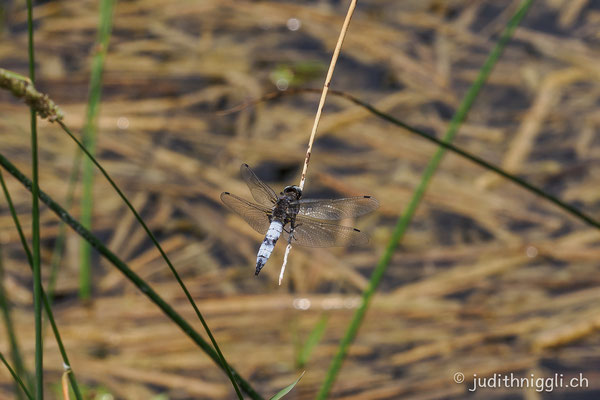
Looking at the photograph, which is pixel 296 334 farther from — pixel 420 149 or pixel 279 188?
pixel 420 149

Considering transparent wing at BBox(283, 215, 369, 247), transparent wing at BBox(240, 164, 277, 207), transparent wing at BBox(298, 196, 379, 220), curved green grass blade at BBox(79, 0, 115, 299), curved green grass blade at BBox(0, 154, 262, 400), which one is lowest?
curved green grass blade at BBox(0, 154, 262, 400)

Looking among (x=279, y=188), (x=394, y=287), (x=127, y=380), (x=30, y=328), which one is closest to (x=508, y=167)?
(x=394, y=287)

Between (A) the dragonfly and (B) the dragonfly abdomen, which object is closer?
(B) the dragonfly abdomen

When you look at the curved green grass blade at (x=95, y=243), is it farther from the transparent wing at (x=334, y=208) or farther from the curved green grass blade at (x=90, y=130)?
the curved green grass blade at (x=90, y=130)

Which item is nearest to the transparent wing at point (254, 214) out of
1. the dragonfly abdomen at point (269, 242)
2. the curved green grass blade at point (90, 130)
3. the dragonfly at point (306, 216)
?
the dragonfly at point (306, 216)

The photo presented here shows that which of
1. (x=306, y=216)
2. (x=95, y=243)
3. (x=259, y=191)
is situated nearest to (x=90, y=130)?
(x=259, y=191)

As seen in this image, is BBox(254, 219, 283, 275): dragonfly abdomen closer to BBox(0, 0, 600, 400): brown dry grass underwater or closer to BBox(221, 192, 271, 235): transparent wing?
BBox(221, 192, 271, 235): transparent wing

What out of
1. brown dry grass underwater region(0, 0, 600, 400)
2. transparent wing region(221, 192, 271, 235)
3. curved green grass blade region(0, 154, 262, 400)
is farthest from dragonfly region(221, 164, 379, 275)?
brown dry grass underwater region(0, 0, 600, 400)
